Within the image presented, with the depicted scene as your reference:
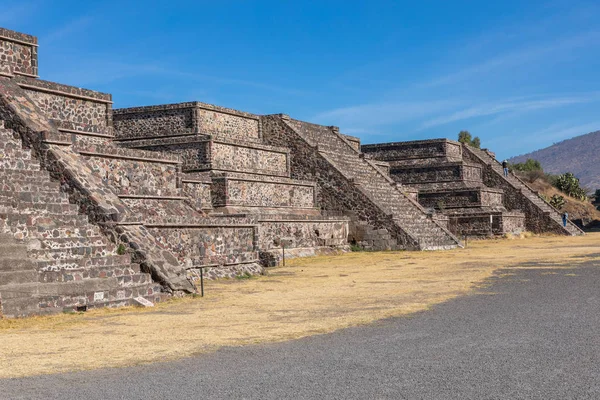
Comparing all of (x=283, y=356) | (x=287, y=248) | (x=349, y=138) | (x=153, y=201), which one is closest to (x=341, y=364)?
(x=283, y=356)

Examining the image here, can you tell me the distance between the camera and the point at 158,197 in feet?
62.0

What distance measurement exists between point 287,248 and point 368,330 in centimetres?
1485

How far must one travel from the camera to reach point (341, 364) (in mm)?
7066

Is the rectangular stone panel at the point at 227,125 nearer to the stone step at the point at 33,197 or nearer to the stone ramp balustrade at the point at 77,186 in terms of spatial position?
the stone ramp balustrade at the point at 77,186

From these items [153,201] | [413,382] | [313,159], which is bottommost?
[413,382]

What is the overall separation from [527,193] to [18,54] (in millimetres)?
30573

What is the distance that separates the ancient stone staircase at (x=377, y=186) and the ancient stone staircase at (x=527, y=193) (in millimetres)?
11410

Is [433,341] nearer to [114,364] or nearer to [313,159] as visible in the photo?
[114,364]

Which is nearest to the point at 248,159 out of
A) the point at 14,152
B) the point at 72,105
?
the point at 72,105

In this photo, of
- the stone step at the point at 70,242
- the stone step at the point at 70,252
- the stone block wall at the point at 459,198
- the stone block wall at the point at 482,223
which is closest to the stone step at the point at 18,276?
the stone step at the point at 70,252

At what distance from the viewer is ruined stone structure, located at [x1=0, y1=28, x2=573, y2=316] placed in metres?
12.5

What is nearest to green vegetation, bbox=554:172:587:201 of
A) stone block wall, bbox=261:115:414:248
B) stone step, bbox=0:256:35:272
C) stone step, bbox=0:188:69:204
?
stone block wall, bbox=261:115:414:248

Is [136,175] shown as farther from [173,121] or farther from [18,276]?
[18,276]

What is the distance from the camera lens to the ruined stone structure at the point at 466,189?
36469 mm
